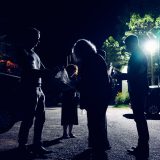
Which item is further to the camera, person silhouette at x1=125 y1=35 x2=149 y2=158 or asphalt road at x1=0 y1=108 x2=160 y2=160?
person silhouette at x1=125 y1=35 x2=149 y2=158

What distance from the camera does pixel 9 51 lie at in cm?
3241

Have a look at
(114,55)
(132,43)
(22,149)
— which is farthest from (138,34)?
(22,149)

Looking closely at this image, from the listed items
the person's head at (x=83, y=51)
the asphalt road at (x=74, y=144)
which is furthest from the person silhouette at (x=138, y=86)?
the person's head at (x=83, y=51)

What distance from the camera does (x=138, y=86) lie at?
229 inches

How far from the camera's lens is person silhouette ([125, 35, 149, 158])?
18.7 ft

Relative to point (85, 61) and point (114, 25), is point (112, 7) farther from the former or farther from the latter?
point (85, 61)

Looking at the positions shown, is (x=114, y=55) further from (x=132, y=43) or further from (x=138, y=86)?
(x=138, y=86)

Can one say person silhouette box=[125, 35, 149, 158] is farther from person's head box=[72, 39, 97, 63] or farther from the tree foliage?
the tree foliage

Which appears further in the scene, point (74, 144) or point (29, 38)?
point (74, 144)

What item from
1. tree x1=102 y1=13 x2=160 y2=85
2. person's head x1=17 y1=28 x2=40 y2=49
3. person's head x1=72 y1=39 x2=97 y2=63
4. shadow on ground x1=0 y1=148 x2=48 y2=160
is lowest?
shadow on ground x1=0 y1=148 x2=48 y2=160

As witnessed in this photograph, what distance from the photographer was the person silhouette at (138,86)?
5.69 metres

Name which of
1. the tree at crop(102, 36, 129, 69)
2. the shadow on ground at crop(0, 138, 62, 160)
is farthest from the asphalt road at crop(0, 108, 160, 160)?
the tree at crop(102, 36, 129, 69)

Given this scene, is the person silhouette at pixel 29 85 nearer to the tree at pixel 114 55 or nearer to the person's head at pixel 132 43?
the person's head at pixel 132 43

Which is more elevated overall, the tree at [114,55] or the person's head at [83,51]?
the tree at [114,55]
